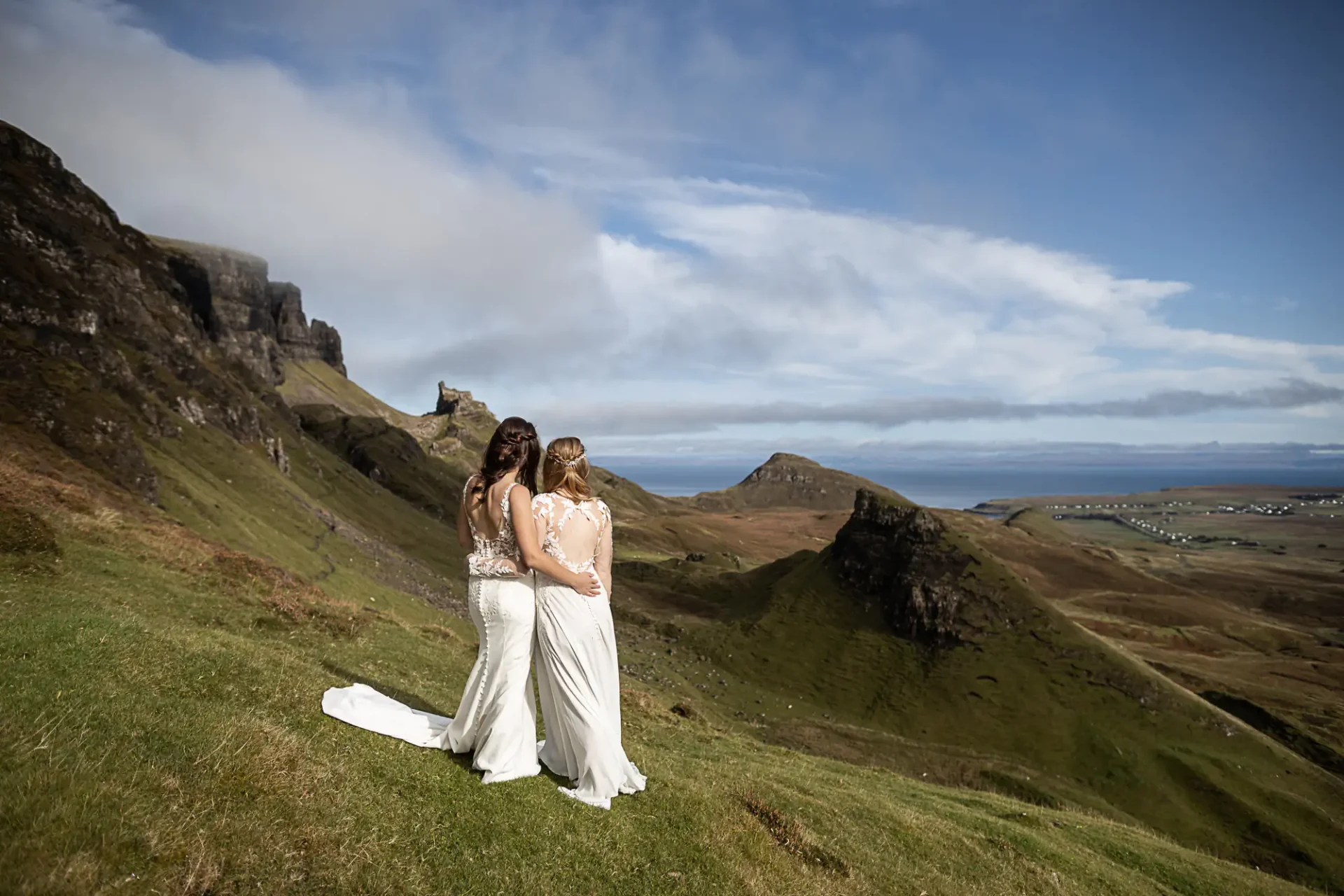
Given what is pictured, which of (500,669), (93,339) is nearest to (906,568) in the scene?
(500,669)

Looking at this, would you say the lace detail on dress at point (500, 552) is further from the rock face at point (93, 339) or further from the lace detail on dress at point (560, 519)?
the rock face at point (93, 339)

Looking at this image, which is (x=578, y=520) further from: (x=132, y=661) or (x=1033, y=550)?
(x=1033, y=550)

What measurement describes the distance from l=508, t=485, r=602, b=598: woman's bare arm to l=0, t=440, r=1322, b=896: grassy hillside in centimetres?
309

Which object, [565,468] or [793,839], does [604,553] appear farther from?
[793,839]

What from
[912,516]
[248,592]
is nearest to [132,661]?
[248,592]

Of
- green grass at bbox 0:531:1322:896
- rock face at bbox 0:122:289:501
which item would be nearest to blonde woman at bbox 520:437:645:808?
green grass at bbox 0:531:1322:896

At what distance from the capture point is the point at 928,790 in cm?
2833

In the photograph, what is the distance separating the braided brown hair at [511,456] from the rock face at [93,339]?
140ft

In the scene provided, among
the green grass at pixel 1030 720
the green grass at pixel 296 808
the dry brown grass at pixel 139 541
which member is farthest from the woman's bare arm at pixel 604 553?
the green grass at pixel 1030 720

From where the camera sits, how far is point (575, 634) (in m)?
10.6

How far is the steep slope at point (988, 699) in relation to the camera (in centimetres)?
4791

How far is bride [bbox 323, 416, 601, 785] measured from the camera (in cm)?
1039

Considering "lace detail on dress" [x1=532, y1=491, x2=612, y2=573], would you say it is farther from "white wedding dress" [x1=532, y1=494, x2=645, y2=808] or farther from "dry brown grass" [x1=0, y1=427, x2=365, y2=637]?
"dry brown grass" [x1=0, y1=427, x2=365, y2=637]

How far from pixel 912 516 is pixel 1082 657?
2050cm
